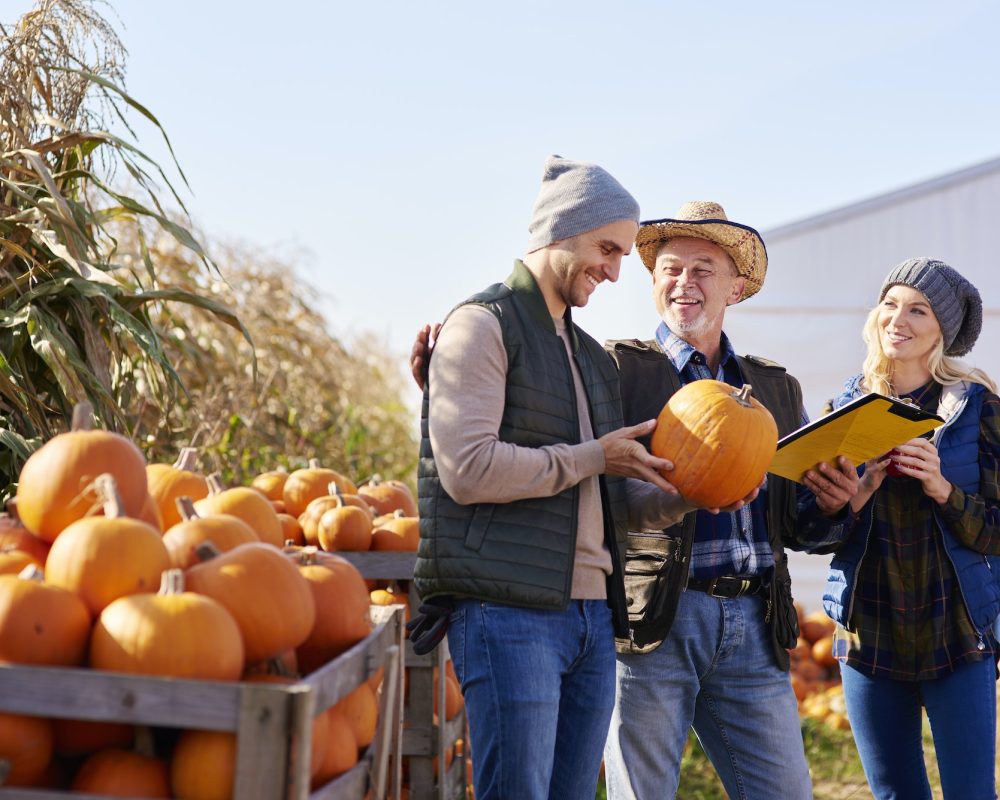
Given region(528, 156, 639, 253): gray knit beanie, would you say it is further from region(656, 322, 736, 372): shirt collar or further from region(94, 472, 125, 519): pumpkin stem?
region(94, 472, 125, 519): pumpkin stem

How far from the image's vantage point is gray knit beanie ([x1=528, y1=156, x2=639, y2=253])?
7.82 ft

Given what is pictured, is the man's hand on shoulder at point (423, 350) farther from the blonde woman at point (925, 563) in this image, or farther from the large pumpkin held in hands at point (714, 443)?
the blonde woman at point (925, 563)

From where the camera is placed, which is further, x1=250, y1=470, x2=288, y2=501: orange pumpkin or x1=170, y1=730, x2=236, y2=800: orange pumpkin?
x1=250, y1=470, x2=288, y2=501: orange pumpkin

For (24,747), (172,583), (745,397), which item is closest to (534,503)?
(745,397)

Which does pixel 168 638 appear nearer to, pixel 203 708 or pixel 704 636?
pixel 203 708

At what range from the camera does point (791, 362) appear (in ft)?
28.7

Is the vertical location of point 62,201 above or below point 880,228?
below

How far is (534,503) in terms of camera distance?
228cm

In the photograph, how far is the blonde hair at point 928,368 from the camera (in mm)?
3176

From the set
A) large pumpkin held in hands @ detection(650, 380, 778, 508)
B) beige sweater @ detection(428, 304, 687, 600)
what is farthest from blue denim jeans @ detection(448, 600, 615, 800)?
large pumpkin held in hands @ detection(650, 380, 778, 508)

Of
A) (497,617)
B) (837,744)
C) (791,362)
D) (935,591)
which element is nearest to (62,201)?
(497,617)

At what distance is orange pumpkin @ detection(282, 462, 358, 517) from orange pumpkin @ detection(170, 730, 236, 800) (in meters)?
1.99

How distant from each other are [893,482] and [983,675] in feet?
1.83

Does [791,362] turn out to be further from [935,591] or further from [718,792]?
[935,591]
